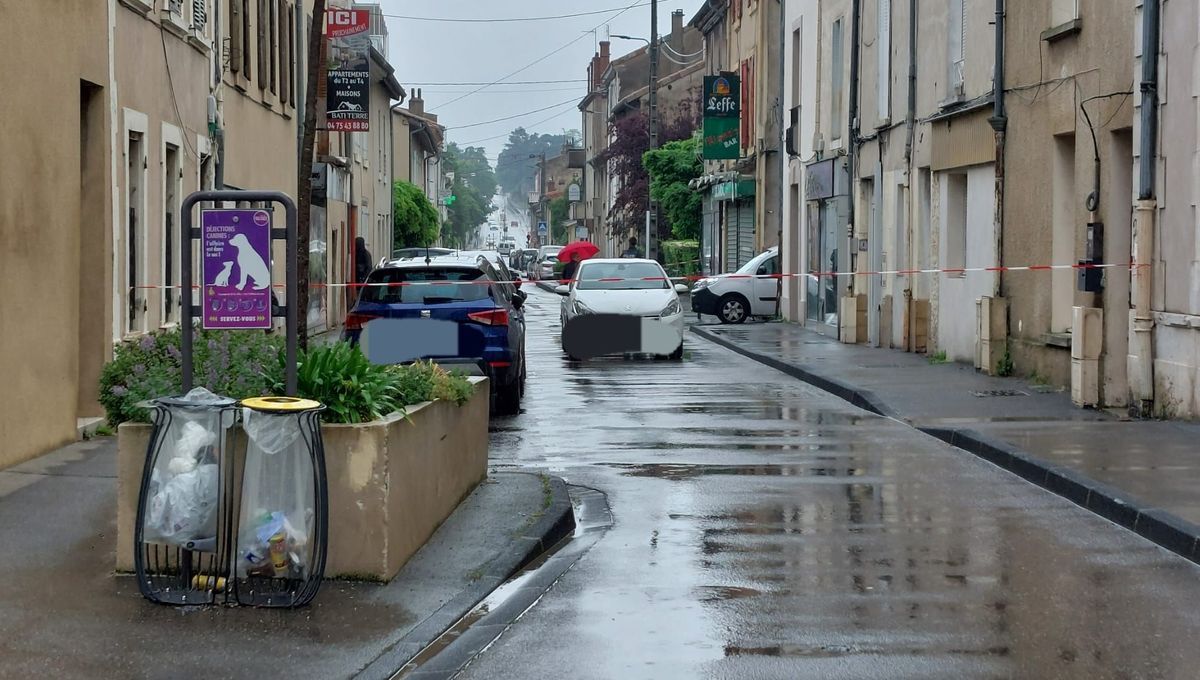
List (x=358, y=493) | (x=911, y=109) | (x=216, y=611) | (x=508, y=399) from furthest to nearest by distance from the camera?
(x=911, y=109) → (x=508, y=399) → (x=358, y=493) → (x=216, y=611)

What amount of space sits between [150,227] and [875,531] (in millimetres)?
10328

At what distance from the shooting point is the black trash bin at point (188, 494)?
7.47 meters

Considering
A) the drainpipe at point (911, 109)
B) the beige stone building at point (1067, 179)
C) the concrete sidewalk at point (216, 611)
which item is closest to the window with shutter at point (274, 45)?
the drainpipe at point (911, 109)

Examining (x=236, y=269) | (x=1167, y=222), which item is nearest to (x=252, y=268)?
(x=236, y=269)

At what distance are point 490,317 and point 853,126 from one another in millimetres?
13915

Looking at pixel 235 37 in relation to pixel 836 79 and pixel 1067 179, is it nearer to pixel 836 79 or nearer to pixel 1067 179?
pixel 1067 179

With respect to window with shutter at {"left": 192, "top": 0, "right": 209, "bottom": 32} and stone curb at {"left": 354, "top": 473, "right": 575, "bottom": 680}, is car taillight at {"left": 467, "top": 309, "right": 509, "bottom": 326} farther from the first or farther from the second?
window with shutter at {"left": 192, "top": 0, "right": 209, "bottom": 32}

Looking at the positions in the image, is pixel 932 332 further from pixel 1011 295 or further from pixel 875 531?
pixel 875 531

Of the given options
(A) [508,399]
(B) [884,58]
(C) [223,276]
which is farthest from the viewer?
(B) [884,58]

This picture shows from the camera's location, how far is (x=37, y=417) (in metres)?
12.6

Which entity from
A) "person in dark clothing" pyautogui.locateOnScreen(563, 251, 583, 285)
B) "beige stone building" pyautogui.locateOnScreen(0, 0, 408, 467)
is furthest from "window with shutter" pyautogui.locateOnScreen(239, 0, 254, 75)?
"person in dark clothing" pyautogui.locateOnScreen(563, 251, 583, 285)

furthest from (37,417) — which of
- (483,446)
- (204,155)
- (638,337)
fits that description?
(638,337)

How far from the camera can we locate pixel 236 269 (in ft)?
28.4

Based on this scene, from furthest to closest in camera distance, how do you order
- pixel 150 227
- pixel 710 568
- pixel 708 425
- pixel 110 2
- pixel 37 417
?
1. pixel 150 227
2. pixel 708 425
3. pixel 110 2
4. pixel 37 417
5. pixel 710 568
